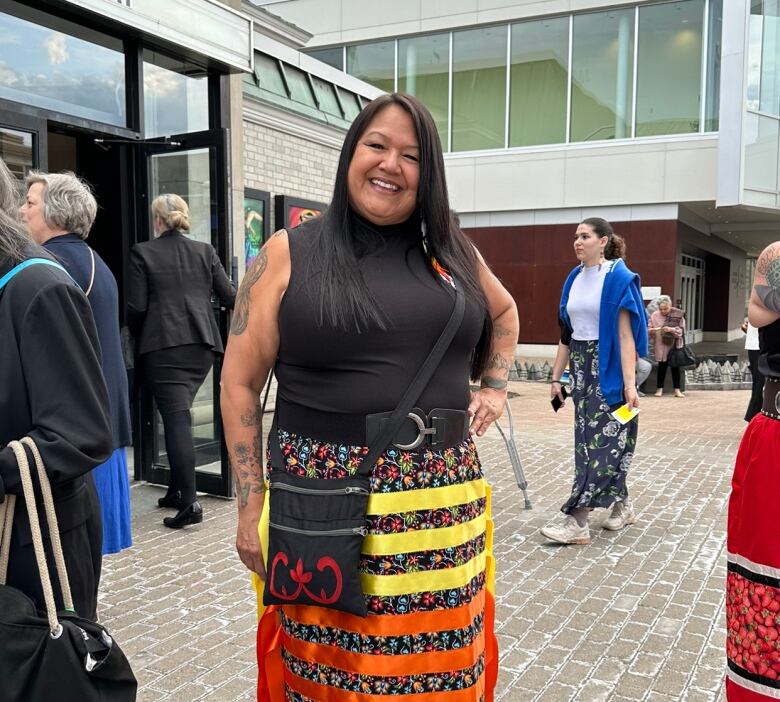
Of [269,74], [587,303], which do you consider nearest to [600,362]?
[587,303]

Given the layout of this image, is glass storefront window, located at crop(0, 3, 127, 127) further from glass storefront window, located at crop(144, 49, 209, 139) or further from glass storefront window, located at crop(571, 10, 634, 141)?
glass storefront window, located at crop(571, 10, 634, 141)

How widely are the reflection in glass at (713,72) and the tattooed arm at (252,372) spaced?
70.5ft

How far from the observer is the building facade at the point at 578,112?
66.5 ft

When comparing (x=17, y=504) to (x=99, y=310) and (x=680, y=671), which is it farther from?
(x=680, y=671)

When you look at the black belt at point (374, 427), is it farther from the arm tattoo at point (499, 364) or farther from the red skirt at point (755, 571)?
the red skirt at point (755, 571)

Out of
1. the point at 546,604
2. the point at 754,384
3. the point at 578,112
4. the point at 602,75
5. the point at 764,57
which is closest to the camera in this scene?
the point at 546,604

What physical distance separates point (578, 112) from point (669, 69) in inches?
105

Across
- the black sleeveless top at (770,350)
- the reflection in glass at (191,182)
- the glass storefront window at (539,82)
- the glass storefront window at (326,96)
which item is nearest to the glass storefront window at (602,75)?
the glass storefront window at (539,82)

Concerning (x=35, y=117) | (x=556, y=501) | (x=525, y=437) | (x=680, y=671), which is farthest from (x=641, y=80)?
(x=680, y=671)

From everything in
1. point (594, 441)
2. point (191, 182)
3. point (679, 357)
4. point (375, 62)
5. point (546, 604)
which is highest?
point (375, 62)

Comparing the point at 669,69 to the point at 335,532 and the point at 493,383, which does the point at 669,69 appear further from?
the point at 335,532

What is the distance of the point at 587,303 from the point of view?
17.0 feet

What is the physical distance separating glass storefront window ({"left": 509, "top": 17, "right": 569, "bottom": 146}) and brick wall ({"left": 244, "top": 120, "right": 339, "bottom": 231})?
1159 centimetres

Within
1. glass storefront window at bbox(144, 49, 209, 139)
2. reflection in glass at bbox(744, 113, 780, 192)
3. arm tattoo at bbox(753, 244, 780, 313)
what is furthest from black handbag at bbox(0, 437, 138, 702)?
reflection in glass at bbox(744, 113, 780, 192)
